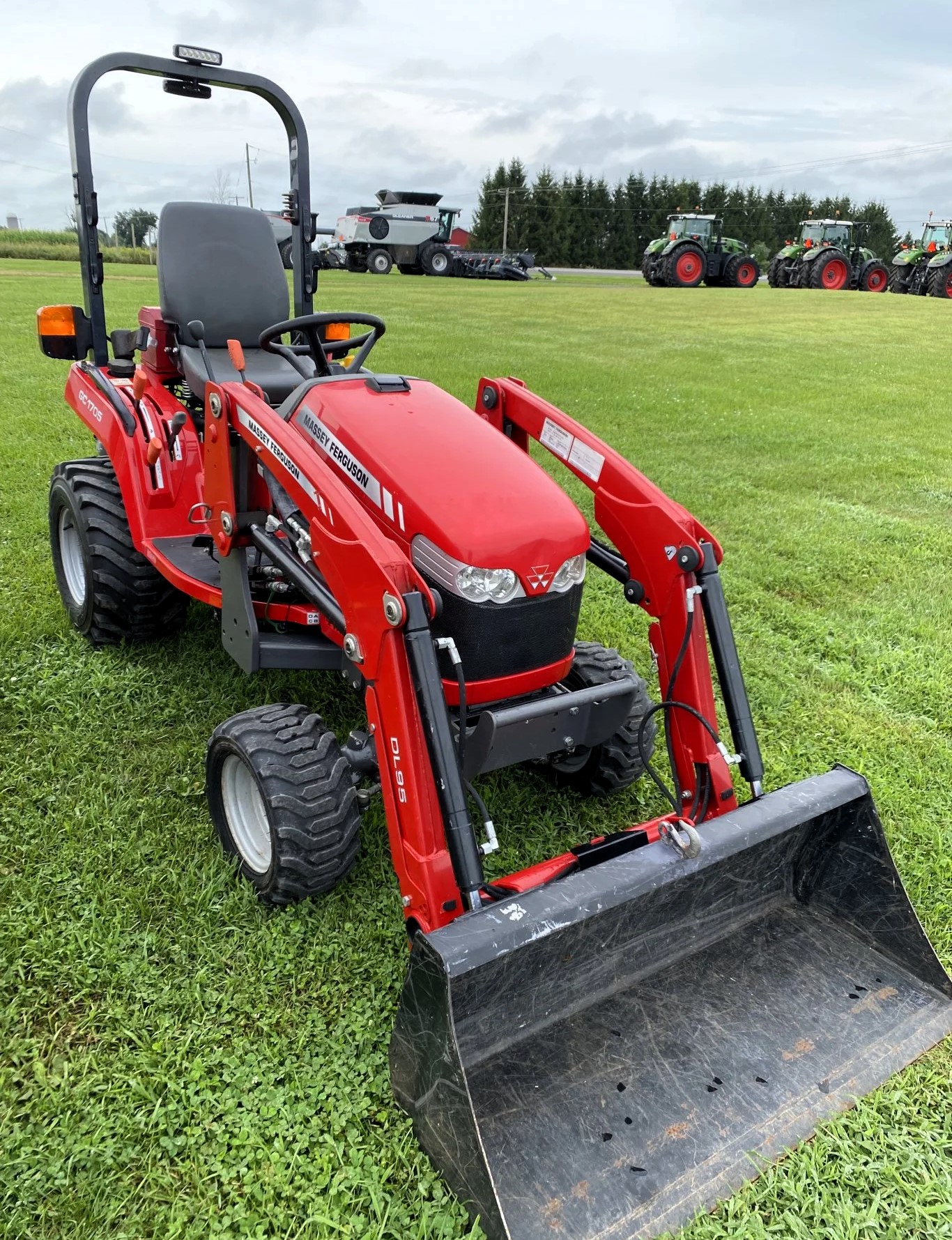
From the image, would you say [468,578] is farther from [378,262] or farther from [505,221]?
[505,221]

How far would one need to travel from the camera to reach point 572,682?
2908mm

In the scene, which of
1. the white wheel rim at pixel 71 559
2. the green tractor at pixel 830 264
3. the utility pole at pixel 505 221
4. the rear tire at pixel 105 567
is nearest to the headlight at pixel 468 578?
the rear tire at pixel 105 567

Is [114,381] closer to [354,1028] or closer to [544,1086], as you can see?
[354,1028]

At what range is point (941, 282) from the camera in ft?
90.3

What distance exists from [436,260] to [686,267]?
882 cm

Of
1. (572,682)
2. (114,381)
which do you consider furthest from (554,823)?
(114,381)

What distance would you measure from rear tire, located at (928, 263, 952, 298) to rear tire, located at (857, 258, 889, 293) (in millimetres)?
1616

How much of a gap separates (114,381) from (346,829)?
2515 mm

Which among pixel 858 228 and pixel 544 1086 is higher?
pixel 858 228

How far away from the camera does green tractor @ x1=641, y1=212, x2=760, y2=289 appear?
28250 millimetres

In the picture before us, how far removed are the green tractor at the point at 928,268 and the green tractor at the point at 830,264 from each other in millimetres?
557

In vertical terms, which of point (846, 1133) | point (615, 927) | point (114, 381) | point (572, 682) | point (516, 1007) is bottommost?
point (846, 1133)

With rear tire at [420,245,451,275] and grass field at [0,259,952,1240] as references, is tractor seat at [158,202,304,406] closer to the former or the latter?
grass field at [0,259,952,1240]

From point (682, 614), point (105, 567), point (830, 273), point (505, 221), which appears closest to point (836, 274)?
point (830, 273)
